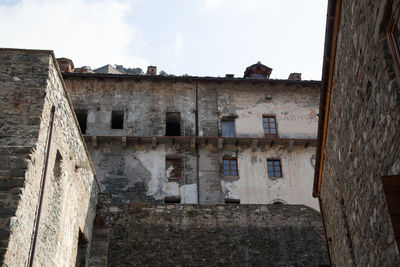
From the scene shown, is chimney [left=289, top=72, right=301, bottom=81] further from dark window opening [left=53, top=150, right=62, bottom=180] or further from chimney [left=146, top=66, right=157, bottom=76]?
dark window opening [left=53, top=150, right=62, bottom=180]

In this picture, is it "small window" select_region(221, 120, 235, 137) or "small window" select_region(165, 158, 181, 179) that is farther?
"small window" select_region(221, 120, 235, 137)

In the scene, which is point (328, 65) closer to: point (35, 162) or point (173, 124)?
point (35, 162)

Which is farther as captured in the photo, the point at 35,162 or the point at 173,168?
the point at 173,168

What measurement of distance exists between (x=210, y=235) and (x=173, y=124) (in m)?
10.5

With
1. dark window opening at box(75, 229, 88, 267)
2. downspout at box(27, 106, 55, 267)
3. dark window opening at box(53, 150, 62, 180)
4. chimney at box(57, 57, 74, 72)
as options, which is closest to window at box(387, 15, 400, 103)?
downspout at box(27, 106, 55, 267)

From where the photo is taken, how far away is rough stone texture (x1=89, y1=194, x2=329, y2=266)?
17.8m

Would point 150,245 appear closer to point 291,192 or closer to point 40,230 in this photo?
point 40,230

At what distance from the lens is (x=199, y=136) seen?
26.1 meters

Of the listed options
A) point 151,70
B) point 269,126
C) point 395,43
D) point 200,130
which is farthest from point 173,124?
point 395,43

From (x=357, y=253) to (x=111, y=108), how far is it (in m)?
19.9

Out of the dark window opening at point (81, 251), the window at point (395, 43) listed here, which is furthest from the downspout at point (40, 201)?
the window at point (395, 43)

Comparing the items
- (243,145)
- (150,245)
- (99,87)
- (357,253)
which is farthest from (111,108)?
(357,253)

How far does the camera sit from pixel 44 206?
1069cm

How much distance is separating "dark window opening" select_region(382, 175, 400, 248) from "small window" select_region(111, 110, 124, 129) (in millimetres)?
21938
